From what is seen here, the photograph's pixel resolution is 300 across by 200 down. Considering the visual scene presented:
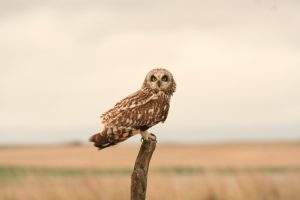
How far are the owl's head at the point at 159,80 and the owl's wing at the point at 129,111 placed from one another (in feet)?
0.34

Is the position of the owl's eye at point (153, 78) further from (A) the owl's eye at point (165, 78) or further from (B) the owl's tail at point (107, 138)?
(B) the owl's tail at point (107, 138)

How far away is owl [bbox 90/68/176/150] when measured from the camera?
9321mm

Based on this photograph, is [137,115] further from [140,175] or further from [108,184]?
[108,184]

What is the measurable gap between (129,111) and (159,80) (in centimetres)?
52

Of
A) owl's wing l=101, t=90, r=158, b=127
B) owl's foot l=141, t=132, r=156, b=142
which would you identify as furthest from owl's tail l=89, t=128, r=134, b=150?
owl's foot l=141, t=132, r=156, b=142

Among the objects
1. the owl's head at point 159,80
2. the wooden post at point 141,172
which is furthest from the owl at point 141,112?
the wooden post at point 141,172

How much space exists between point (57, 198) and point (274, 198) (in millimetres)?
3908

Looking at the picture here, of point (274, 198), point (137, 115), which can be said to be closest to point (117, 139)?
point (137, 115)

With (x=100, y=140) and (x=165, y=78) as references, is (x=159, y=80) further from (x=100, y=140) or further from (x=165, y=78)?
(x=100, y=140)

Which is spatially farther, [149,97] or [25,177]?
[25,177]

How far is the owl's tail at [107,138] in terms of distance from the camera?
9.27 m

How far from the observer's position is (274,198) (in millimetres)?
15586

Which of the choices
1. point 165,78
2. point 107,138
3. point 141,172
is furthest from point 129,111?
point 141,172

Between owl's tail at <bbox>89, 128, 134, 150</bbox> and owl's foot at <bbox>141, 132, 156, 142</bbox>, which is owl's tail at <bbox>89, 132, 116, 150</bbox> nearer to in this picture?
owl's tail at <bbox>89, 128, 134, 150</bbox>
